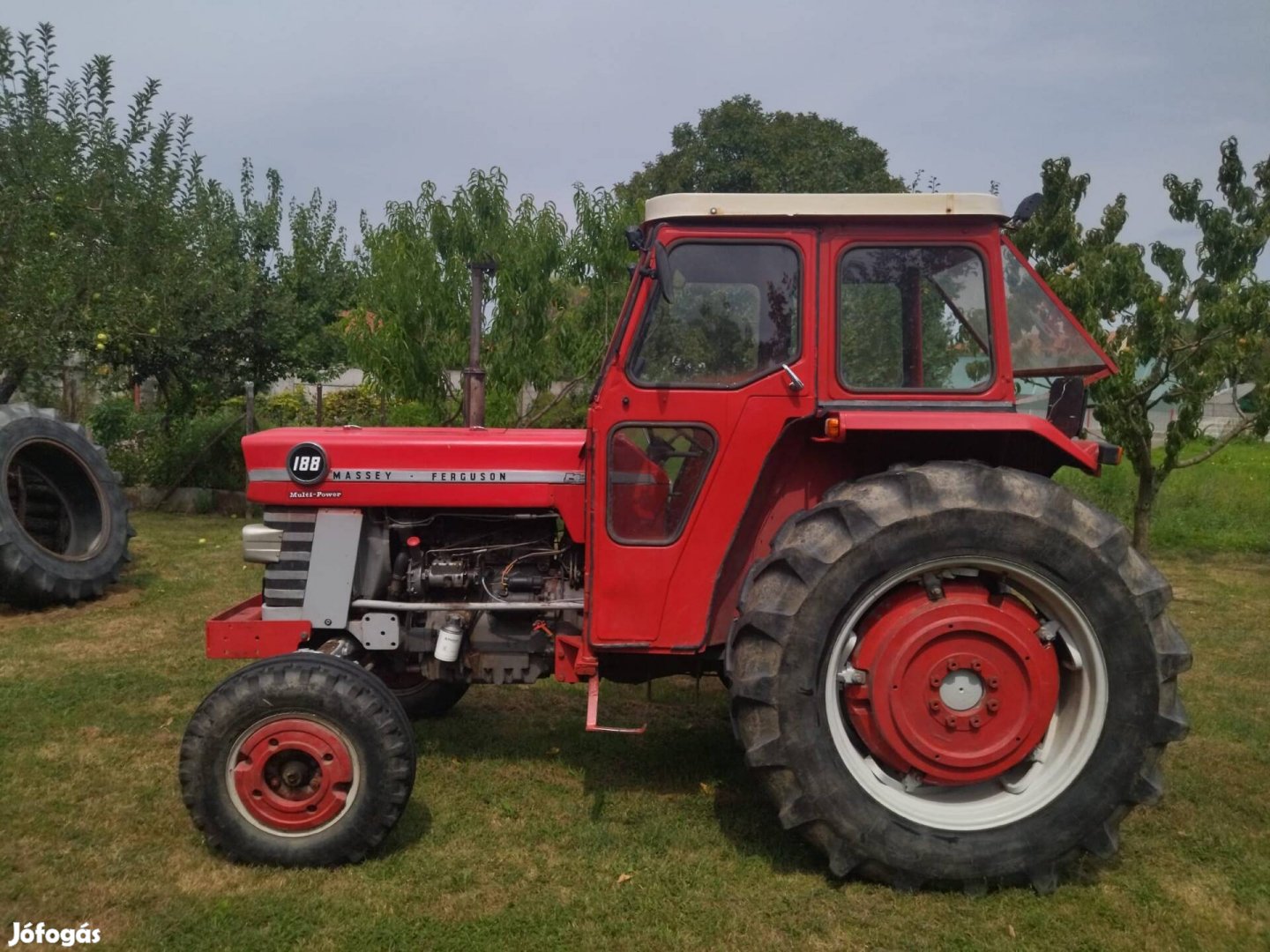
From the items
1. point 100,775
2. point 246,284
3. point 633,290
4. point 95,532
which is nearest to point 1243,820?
point 633,290

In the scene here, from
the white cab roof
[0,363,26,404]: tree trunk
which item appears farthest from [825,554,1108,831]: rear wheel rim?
[0,363,26,404]: tree trunk

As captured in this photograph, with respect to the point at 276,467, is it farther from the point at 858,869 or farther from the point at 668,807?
the point at 858,869

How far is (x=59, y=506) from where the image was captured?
317 inches

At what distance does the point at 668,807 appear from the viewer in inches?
157

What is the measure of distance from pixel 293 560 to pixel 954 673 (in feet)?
8.47

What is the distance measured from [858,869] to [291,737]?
1.98 metres

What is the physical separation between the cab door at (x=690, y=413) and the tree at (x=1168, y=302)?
499cm

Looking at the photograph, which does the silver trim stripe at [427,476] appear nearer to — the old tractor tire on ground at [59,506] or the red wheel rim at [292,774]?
the red wheel rim at [292,774]

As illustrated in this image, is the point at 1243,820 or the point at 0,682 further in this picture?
the point at 0,682

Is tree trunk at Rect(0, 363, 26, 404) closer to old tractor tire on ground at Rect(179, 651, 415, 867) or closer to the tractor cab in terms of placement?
old tractor tire on ground at Rect(179, 651, 415, 867)

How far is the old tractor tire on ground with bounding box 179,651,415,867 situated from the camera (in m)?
3.40

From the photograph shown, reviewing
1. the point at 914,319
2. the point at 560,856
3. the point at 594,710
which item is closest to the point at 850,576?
the point at 914,319

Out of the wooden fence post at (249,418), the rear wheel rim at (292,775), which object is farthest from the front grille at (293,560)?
the wooden fence post at (249,418)

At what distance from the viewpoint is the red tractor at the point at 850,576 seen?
10.7 ft
